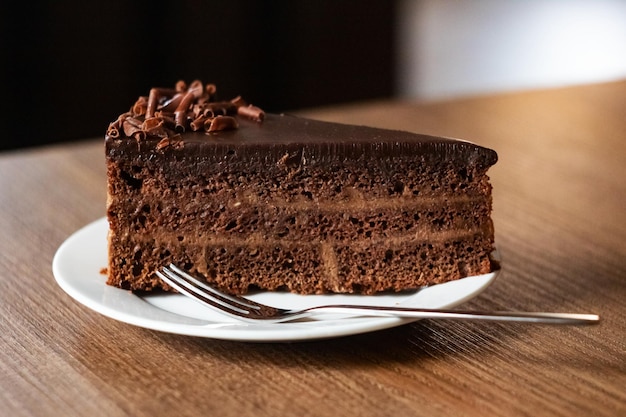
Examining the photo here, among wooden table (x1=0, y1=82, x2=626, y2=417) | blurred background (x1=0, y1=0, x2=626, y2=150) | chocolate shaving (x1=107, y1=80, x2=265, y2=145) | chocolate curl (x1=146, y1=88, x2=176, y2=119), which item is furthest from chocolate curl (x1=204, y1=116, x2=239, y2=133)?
blurred background (x1=0, y1=0, x2=626, y2=150)

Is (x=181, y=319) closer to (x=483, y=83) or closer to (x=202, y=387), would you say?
(x=202, y=387)

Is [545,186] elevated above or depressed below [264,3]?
below

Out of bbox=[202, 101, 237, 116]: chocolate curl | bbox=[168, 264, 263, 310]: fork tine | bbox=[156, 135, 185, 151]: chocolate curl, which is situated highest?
bbox=[202, 101, 237, 116]: chocolate curl

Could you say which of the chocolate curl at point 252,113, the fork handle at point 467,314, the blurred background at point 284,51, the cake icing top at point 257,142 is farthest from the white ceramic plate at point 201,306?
the blurred background at point 284,51

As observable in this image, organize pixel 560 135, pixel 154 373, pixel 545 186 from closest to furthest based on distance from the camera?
pixel 154 373 < pixel 545 186 < pixel 560 135

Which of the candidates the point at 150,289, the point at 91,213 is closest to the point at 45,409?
the point at 150,289

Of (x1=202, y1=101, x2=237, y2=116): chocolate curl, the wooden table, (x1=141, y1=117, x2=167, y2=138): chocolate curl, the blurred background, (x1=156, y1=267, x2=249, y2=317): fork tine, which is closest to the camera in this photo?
the wooden table

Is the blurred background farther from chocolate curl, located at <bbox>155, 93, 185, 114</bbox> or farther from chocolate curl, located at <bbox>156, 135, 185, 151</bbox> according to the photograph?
chocolate curl, located at <bbox>156, 135, 185, 151</bbox>

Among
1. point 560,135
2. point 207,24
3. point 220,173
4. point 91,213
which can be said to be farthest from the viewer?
point 207,24
